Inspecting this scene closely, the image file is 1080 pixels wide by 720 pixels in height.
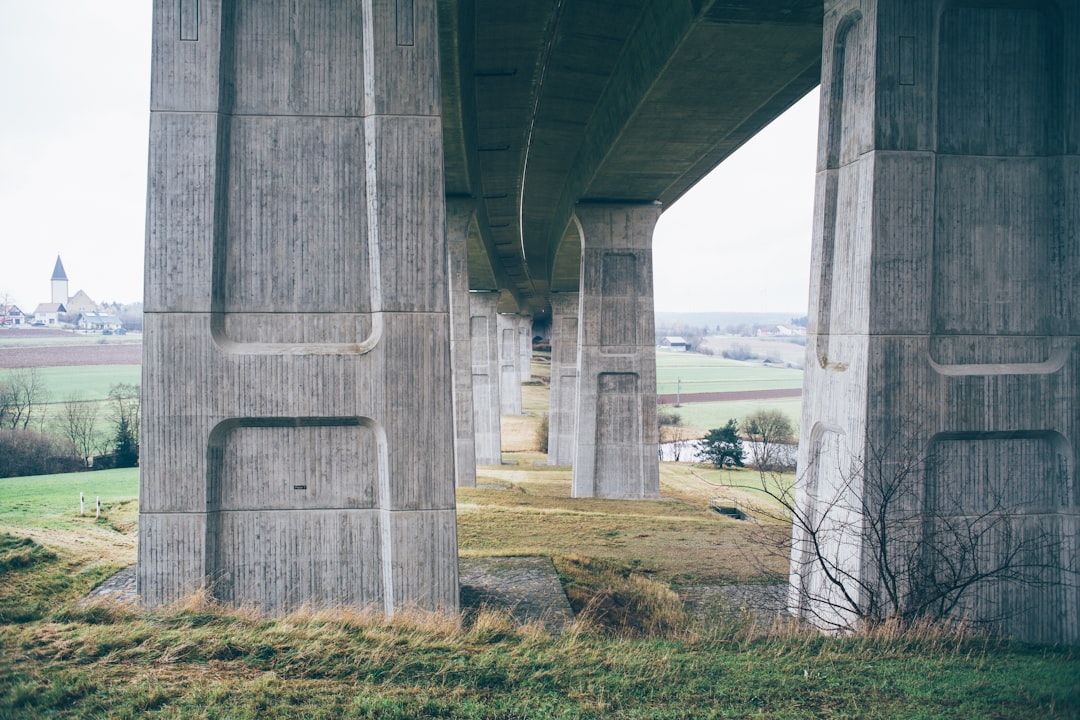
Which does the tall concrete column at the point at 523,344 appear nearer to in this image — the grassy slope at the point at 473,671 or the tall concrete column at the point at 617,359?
the tall concrete column at the point at 617,359

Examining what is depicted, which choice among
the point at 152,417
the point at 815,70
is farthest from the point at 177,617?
the point at 815,70

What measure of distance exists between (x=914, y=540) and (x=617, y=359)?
18.7 meters

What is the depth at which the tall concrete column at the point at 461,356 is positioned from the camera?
29695 millimetres

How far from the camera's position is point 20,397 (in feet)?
119

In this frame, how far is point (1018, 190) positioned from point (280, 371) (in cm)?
1051

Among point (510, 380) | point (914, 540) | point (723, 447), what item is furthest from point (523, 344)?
point (914, 540)

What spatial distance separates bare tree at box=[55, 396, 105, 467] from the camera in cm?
3397

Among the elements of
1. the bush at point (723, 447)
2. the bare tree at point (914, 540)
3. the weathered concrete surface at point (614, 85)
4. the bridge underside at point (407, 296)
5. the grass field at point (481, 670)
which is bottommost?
the bush at point (723, 447)

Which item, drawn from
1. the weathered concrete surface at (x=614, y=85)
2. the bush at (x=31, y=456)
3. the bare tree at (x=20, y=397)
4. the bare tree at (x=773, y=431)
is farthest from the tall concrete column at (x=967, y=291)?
the bare tree at (x=20, y=397)

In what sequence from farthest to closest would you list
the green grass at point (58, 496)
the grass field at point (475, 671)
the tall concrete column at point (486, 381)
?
the tall concrete column at point (486, 381)
the green grass at point (58, 496)
the grass field at point (475, 671)

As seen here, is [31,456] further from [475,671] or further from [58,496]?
[475,671]

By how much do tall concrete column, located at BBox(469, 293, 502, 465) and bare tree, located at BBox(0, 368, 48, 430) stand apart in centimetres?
2165

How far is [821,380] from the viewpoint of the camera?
35.5ft

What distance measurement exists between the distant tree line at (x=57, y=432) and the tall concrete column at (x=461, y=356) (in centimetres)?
1323
